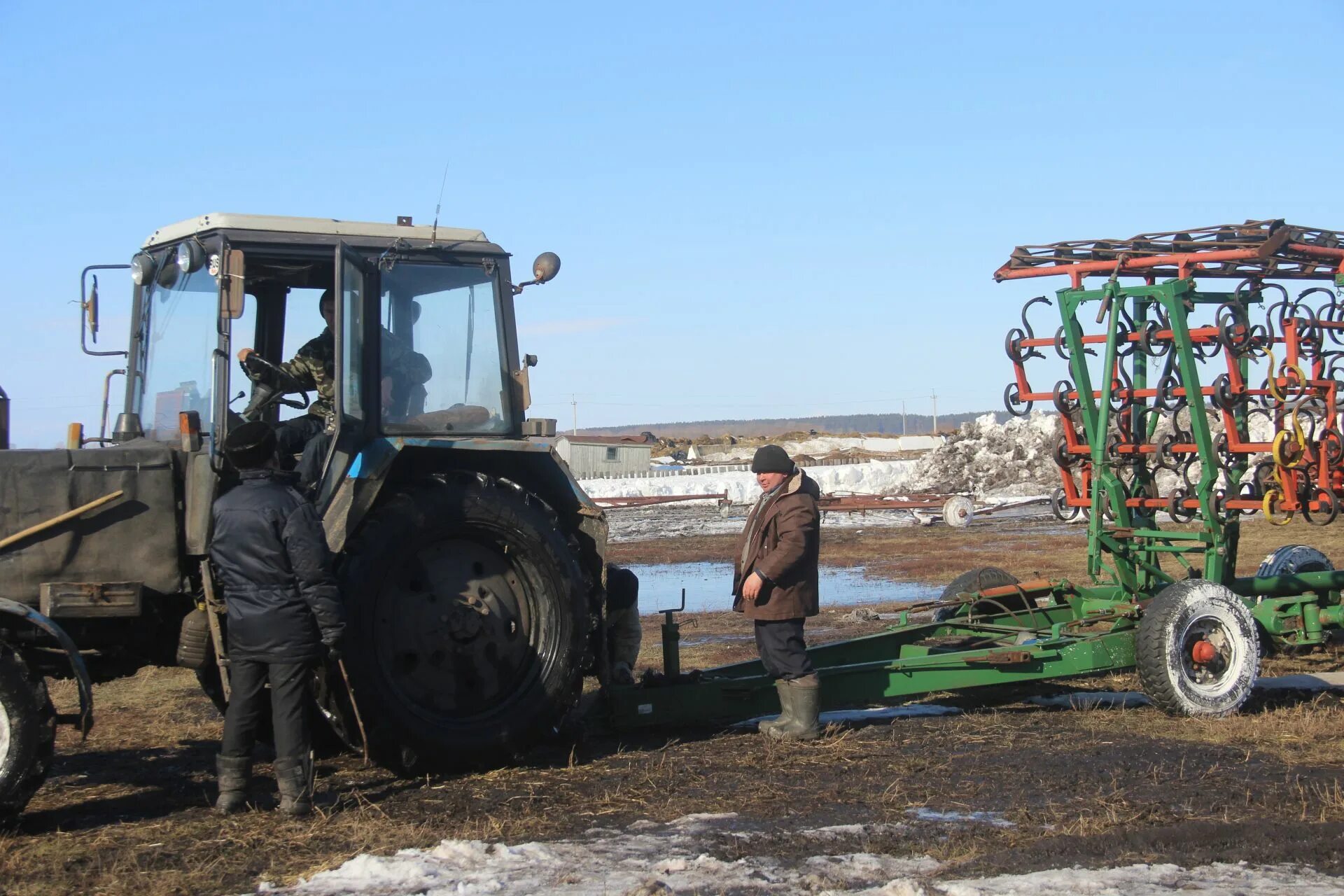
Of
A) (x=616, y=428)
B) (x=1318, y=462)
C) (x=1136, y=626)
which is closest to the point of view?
(x=1136, y=626)

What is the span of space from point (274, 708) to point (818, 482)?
34315mm

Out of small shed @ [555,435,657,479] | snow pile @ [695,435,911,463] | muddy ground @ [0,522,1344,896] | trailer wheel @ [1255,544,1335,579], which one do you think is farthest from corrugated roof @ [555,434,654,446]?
muddy ground @ [0,522,1344,896]

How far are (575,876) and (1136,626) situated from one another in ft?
14.2

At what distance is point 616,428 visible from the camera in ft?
536

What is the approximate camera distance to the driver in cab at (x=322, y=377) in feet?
21.4

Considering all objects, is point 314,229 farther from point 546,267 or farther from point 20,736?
point 20,736

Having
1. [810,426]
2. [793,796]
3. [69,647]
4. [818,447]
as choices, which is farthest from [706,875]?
[810,426]

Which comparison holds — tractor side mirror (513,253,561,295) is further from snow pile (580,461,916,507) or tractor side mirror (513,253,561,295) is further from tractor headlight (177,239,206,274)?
snow pile (580,461,916,507)

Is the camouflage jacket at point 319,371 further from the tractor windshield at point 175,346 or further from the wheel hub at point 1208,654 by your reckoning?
the wheel hub at point 1208,654

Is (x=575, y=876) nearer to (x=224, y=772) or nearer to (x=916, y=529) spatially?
(x=224, y=772)

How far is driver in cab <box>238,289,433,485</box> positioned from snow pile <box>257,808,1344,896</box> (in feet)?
7.77

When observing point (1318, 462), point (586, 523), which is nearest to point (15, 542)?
point (586, 523)

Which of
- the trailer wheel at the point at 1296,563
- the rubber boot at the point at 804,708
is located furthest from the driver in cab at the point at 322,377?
the trailer wheel at the point at 1296,563

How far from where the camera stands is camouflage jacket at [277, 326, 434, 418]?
21.6 feet
